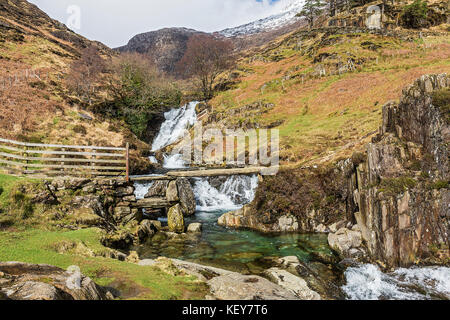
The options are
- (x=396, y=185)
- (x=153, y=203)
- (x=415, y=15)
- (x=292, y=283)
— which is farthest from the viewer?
(x=415, y=15)

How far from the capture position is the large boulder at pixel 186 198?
58.4 ft

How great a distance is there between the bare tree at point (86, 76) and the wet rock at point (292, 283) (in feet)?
124

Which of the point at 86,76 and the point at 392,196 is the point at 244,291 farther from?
the point at 86,76

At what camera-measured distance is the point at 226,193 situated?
2014 cm

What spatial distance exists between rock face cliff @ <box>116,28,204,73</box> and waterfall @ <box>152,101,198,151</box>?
92.0 meters

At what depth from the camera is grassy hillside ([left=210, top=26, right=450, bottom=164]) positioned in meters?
22.0

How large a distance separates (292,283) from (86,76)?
167 ft

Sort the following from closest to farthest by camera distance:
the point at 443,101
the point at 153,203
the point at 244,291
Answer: the point at 244,291 < the point at 443,101 < the point at 153,203

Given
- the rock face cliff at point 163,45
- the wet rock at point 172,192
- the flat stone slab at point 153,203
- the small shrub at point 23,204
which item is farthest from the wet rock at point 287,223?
the rock face cliff at point 163,45

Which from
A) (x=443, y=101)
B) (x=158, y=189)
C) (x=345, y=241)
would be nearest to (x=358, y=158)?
(x=443, y=101)

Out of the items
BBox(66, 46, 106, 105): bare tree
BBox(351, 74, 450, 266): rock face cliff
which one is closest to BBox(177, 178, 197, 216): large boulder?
BBox(351, 74, 450, 266): rock face cliff

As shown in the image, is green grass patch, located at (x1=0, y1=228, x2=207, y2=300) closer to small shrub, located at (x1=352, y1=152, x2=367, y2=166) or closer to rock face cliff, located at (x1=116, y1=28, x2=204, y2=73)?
small shrub, located at (x1=352, y1=152, x2=367, y2=166)

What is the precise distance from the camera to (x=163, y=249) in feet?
39.2

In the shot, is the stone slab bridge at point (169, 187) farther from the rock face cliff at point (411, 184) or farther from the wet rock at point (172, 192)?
the rock face cliff at point (411, 184)
